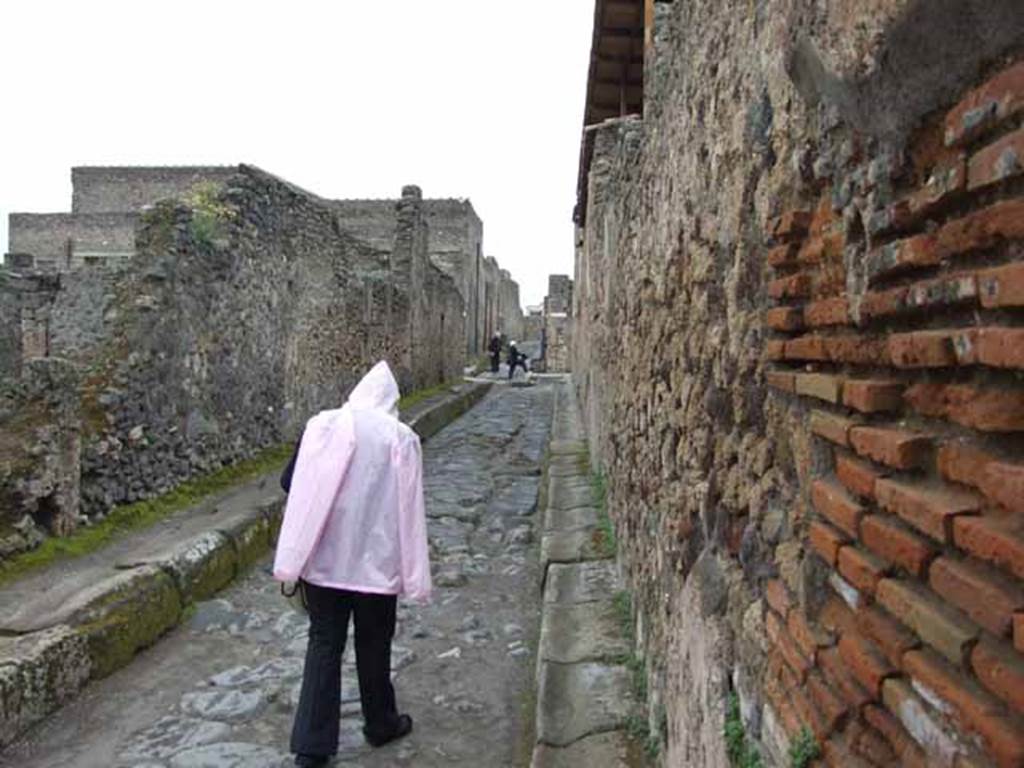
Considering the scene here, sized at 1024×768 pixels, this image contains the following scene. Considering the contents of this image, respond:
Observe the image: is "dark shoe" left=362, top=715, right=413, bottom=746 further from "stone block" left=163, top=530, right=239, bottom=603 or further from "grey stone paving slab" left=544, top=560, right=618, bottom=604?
"stone block" left=163, top=530, right=239, bottom=603

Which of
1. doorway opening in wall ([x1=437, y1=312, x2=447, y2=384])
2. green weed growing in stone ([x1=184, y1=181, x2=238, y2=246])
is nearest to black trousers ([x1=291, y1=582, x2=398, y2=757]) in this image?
green weed growing in stone ([x1=184, y1=181, x2=238, y2=246])

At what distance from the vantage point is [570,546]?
229 inches

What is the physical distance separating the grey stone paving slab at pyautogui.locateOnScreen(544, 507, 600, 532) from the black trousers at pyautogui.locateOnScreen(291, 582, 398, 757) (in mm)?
2833

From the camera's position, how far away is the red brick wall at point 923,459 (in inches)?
39.6

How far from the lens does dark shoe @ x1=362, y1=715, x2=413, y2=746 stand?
370 cm

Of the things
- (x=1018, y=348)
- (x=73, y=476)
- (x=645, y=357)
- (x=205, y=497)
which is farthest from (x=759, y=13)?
(x=205, y=497)

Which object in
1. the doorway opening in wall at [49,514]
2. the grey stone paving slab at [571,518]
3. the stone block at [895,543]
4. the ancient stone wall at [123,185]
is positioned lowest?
the grey stone paving slab at [571,518]

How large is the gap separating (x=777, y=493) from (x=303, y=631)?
373 cm

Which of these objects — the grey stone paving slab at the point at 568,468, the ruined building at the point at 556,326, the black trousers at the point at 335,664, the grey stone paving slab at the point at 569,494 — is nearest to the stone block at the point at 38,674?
the black trousers at the point at 335,664

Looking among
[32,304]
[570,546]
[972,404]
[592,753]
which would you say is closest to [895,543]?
[972,404]

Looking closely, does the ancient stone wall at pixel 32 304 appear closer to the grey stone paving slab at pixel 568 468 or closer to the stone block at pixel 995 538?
the grey stone paving slab at pixel 568 468

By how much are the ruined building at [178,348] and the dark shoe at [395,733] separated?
2599 mm

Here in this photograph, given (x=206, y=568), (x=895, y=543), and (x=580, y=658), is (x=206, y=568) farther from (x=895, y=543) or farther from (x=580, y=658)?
(x=895, y=543)

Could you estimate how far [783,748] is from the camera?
165 centimetres
